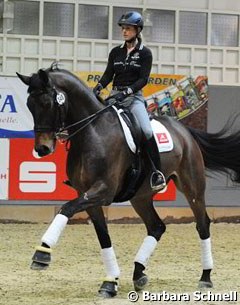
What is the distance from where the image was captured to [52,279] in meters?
7.08

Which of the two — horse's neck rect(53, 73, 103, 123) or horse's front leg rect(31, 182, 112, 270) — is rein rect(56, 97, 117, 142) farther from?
horse's front leg rect(31, 182, 112, 270)

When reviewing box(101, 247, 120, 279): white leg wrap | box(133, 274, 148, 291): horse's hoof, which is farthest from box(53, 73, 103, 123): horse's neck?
box(133, 274, 148, 291): horse's hoof

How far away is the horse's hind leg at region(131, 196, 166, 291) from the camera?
6.44m

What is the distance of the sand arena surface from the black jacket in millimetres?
1931

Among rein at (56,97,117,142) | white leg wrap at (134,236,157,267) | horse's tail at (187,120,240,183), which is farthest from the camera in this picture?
horse's tail at (187,120,240,183)

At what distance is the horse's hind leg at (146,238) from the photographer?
21.1 ft

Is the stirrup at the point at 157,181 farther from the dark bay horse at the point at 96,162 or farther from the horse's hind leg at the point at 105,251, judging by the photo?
the horse's hind leg at the point at 105,251

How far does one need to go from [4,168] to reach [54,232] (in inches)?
257

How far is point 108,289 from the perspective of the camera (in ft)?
20.2

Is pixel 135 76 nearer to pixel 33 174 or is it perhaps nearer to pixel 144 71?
pixel 144 71

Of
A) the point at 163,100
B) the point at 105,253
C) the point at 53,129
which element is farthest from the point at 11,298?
the point at 163,100

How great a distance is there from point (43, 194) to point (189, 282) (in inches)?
208

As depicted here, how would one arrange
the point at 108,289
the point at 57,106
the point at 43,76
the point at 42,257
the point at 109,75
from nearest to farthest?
the point at 42,257 < the point at 43,76 < the point at 57,106 < the point at 108,289 < the point at 109,75

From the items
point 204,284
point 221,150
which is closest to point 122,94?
point 221,150
